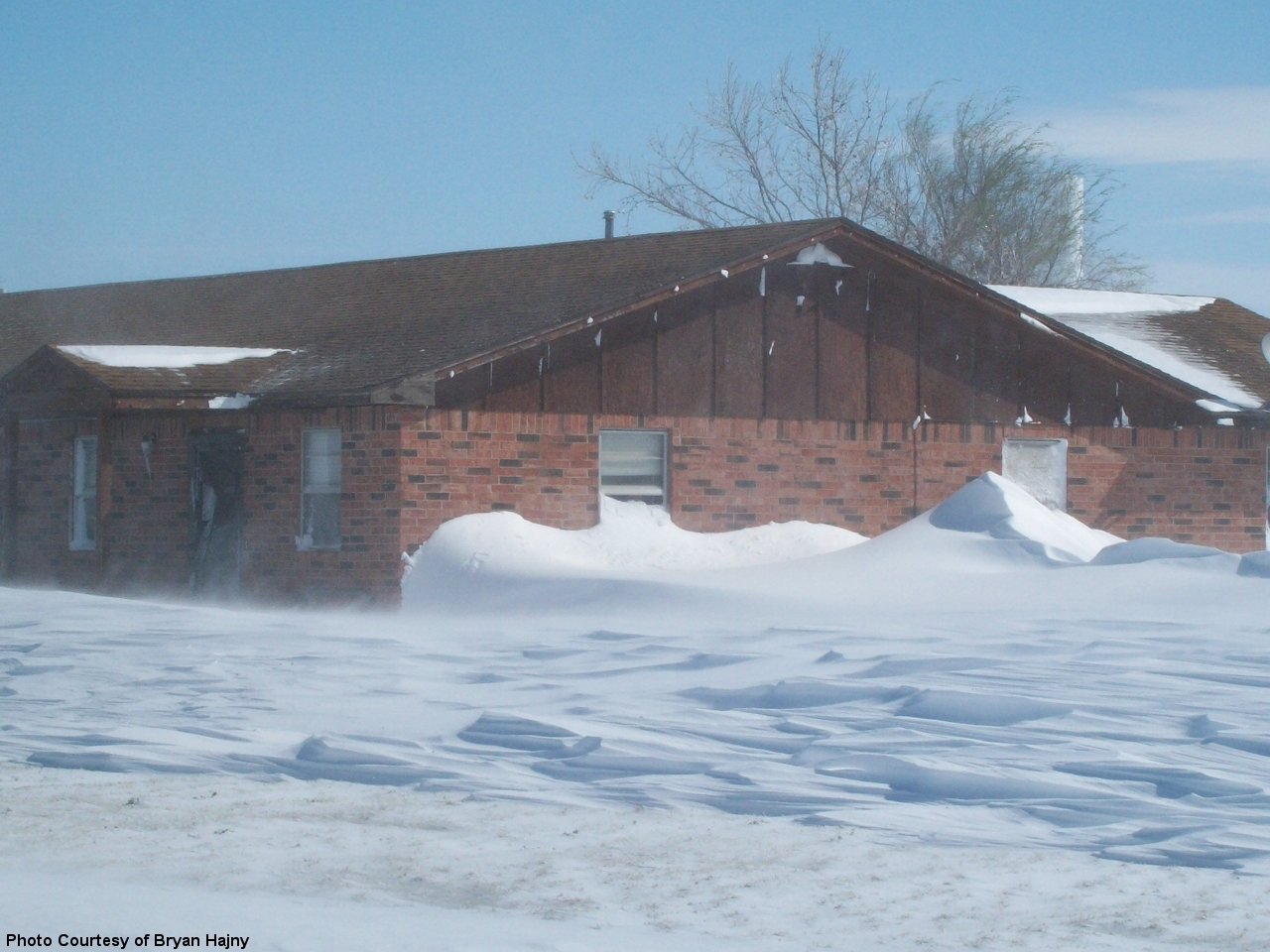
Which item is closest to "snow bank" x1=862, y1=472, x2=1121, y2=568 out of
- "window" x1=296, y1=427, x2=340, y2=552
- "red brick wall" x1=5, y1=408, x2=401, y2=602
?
"red brick wall" x1=5, y1=408, x2=401, y2=602

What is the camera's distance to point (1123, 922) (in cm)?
566

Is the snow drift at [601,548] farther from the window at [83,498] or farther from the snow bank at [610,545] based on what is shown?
the window at [83,498]


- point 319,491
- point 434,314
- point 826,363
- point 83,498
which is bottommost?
point 83,498

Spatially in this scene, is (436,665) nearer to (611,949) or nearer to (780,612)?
(780,612)

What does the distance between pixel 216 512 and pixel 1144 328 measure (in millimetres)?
14924

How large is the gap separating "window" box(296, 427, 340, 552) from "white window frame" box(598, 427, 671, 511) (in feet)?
9.65

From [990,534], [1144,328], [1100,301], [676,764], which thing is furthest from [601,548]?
[1100,301]

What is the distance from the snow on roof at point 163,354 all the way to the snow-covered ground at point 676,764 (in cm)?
422

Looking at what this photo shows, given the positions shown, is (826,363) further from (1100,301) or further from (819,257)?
(1100,301)

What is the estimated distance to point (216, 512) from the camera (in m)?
19.2

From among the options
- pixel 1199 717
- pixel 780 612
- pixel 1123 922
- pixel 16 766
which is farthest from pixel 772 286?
pixel 1123 922

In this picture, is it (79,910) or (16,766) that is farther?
(16,766)

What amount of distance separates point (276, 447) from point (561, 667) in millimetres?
7747

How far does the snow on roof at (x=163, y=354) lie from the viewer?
19188 mm
